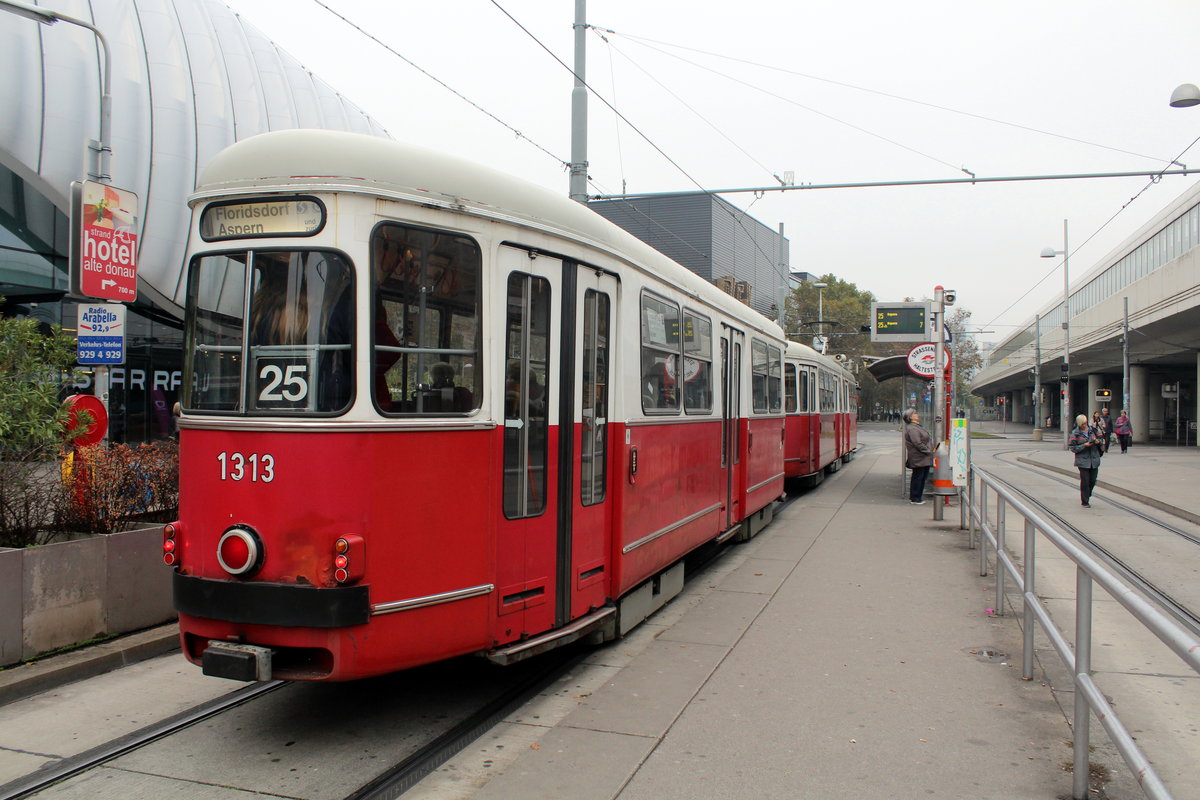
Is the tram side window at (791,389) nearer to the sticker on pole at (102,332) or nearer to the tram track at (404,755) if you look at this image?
the tram track at (404,755)

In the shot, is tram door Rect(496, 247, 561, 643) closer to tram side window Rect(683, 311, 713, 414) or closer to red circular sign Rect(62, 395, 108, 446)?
tram side window Rect(683, 311, 713, 414)

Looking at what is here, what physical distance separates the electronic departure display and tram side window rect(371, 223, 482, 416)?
14.5m

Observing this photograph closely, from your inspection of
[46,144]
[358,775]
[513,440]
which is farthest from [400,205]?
[46,144]

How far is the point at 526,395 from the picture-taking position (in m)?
5.35

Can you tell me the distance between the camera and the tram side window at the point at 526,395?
17.1 ft

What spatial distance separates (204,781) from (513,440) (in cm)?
231

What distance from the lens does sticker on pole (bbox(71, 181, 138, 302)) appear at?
7660 millimetres

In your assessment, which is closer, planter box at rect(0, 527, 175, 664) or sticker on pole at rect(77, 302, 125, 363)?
planter box at rect(0, 527, 175, 664)

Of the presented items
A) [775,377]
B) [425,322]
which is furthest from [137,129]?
[425,322]

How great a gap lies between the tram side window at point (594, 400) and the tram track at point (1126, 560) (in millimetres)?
3984

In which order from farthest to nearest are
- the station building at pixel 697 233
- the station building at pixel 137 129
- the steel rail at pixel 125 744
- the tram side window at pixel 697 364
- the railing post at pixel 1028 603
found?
the station building at pixel 697 233, the station building at pixel 137 129, the tram side window at pixel 697 364, the railing post at pixel 1028 603, the steel rail at pixel 125 744

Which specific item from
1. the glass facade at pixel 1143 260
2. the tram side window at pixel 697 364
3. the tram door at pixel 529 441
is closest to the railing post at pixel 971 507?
the tram side window at pixel 697 364

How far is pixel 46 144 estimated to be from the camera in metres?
22.8

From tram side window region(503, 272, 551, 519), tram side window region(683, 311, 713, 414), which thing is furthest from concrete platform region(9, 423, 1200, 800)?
tram side window region(683, 311, 713, 414)
